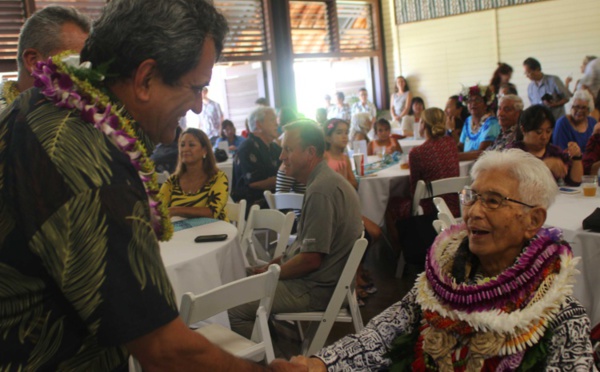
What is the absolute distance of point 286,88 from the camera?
34.9 ft

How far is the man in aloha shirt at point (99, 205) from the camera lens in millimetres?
854

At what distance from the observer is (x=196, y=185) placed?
4.19 m

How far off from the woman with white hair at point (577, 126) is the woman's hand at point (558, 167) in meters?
1.67

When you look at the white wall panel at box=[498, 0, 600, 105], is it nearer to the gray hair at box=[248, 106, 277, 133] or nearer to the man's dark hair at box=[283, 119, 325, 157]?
the gray hair at box=[248, 106, 277, 133]

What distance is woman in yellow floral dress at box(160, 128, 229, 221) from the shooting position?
4000 millimetres

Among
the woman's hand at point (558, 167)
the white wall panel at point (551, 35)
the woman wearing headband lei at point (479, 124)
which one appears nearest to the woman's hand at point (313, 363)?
the woman's hand at point (558, 167)

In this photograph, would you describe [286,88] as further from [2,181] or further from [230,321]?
[2,181]

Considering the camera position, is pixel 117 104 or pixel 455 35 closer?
pixel 117 104

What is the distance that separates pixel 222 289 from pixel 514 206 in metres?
1.08

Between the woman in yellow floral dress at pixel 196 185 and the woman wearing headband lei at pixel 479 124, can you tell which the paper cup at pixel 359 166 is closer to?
the woman wearing headband lei at pixel 479 124

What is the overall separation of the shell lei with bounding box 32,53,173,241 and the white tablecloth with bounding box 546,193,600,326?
7.78ft

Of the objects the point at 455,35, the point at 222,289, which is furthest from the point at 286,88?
the point at 222,289

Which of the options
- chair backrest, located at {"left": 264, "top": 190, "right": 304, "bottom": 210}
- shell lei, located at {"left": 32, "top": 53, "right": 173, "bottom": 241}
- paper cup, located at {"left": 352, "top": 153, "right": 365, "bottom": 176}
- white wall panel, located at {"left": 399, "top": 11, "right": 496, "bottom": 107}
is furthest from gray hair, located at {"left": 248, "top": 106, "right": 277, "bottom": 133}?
white wall panel, located at {"left": 399, "top": 11, "right": 496, "bottom": 107}

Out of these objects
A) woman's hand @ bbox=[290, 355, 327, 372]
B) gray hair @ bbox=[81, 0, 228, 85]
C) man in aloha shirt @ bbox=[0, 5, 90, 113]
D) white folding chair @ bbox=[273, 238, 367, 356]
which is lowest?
white folding chair @ bbox=[273, 238, 367, 356]
